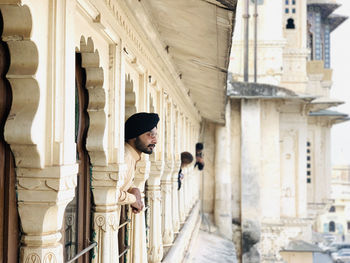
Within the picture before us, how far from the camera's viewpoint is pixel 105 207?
3922 mm

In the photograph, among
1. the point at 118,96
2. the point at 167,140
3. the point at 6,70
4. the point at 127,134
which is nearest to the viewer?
the point at 6,70

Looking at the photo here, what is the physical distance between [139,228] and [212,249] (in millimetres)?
7491

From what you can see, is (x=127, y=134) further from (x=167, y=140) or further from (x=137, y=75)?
(x=167, y=140)

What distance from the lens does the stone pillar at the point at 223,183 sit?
14992 millimetres

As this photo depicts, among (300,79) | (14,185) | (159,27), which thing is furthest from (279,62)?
(14,185)

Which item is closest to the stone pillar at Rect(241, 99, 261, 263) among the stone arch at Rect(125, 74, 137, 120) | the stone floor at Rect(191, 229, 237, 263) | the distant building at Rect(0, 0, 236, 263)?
the stone floor at Rect(191, 229, 237, 263)

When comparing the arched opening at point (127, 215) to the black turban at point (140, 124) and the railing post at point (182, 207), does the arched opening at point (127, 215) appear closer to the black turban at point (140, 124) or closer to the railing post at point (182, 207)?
the black turban at point (140, 124)

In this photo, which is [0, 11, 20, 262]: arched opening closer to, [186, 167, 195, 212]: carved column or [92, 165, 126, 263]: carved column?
[92, 165, 126, 263]: carved column

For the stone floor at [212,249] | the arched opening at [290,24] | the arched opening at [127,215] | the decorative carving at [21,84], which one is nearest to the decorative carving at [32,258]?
the decorative carving at [21,84]

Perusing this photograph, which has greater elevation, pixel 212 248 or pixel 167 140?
pixel 167 140

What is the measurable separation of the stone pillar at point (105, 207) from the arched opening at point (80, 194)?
0.21ft

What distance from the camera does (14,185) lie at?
8.61 feet

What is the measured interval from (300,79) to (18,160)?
22.5 meters

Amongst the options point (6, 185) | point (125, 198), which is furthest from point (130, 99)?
point (6, 185)
